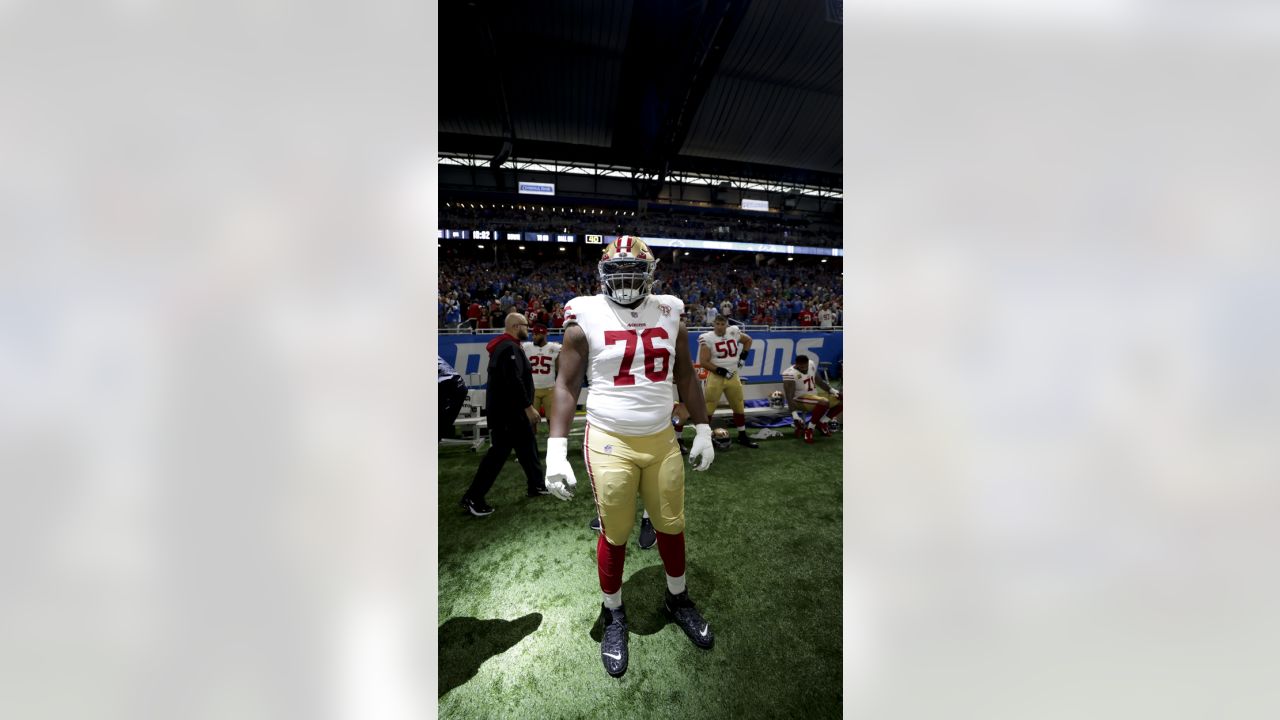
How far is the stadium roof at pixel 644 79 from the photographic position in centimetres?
827

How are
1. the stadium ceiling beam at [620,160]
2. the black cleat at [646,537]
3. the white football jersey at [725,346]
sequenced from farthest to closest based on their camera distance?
the stadium ceiling beam at [620,160] < the white football jersey at [725,346] < the black cleat at [646,537]

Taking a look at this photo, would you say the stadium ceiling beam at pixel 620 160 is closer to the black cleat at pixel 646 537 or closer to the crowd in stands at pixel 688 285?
the crowd in stands at pixel 688 285

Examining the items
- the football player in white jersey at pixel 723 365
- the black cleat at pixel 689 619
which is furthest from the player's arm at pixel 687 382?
the football player in white jersey at pixel 723 365

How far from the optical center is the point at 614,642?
6.35 feet

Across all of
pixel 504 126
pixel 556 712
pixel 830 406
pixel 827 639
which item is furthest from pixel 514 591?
pixel 504 126

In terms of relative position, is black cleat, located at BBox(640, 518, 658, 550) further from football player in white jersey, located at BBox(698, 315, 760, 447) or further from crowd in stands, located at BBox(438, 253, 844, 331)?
crowd in stands, located at BBox(438, 253, 844, 331)

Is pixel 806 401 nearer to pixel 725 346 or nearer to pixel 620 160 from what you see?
pixel 725 346

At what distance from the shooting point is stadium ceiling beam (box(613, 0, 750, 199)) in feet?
26.0

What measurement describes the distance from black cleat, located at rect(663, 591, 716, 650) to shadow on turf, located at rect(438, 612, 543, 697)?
0.71 metres

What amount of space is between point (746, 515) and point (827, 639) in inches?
50.9

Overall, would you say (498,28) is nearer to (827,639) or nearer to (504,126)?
(504,126)

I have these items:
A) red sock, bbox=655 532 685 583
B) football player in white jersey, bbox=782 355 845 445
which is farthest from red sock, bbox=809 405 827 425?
red sock, bbox=655 532 685 583

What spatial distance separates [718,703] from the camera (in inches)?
65.9

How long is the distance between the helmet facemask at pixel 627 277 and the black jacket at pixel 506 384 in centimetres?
164
